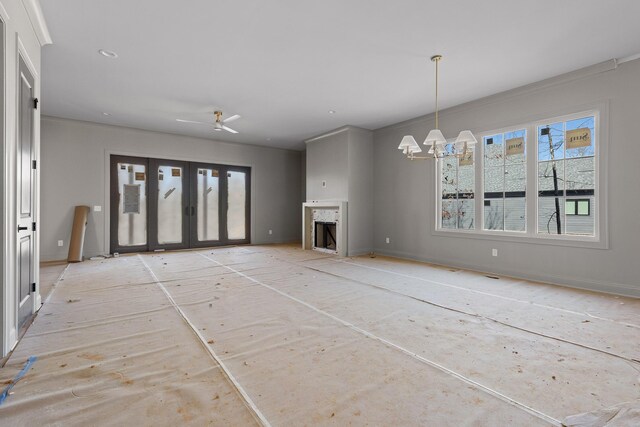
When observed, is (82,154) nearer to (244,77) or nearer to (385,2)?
(244,77)

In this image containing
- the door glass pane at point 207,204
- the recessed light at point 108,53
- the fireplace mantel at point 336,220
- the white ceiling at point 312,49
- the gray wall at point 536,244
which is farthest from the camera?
the door glass pane at point 207,204

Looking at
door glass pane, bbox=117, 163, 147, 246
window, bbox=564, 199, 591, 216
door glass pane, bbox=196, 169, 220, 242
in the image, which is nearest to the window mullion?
window, bbox=564, 199, 591, 216

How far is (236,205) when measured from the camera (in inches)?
338

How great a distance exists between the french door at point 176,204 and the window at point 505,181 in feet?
20.0

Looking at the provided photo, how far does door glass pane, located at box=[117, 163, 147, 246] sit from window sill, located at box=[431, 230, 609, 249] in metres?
6.61

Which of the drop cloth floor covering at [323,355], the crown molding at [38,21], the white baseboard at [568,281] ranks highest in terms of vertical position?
the crown molding at [38,21]

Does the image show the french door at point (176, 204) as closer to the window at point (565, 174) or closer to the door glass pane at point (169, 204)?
the door glass pane at point (169, 204)

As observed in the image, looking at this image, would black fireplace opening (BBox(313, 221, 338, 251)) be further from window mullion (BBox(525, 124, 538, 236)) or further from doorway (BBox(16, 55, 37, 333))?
doorway (BBox(16, 55, 37, 333))

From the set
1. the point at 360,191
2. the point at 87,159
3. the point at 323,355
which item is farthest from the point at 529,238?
the point at 87,159

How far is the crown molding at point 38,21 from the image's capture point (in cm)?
270

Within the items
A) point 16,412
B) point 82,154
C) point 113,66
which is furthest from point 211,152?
point 16,412

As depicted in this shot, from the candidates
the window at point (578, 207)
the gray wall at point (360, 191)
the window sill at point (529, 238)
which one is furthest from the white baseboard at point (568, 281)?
the gray wall at point (360, 191)

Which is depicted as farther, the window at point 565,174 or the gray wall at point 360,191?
the gray wall at point 360,191

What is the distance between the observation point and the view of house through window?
4.14 meters
